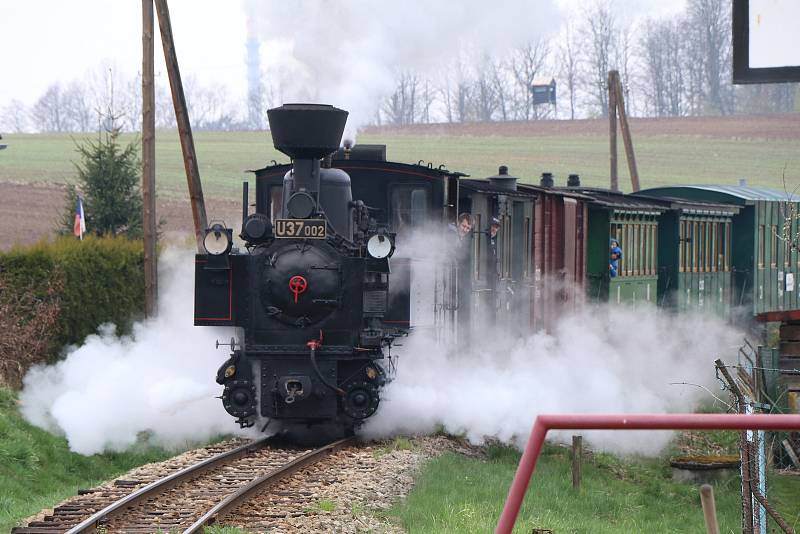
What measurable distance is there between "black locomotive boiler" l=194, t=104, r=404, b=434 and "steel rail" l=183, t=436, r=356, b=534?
0.43 meters

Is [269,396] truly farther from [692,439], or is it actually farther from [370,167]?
[692,439]

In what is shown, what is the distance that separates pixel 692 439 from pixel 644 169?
154 feet

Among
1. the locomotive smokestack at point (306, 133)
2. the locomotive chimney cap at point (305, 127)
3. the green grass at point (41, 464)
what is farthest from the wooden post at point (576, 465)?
the green grass at point (41, 464)

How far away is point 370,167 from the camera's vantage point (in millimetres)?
12867

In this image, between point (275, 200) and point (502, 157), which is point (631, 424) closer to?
point (275, 200)

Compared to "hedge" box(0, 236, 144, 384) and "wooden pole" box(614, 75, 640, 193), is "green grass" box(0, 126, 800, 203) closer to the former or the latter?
"wooden pole" box(614, 75, 640, 193)

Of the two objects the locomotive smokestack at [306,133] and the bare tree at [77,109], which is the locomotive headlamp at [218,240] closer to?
the locomotive smokestack at [306,133]

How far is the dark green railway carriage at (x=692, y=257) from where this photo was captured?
72.8 feet

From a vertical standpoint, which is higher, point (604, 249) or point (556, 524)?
point (604, 249)

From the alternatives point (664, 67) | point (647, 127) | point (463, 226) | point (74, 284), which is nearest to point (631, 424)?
point (463, 226)

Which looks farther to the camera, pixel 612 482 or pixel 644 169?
pixel 644 169

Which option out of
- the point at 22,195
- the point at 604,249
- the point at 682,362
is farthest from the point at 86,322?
the point at 22,195

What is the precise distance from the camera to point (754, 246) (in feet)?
80.0

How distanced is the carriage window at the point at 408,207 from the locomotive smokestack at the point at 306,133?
1.34 meters
